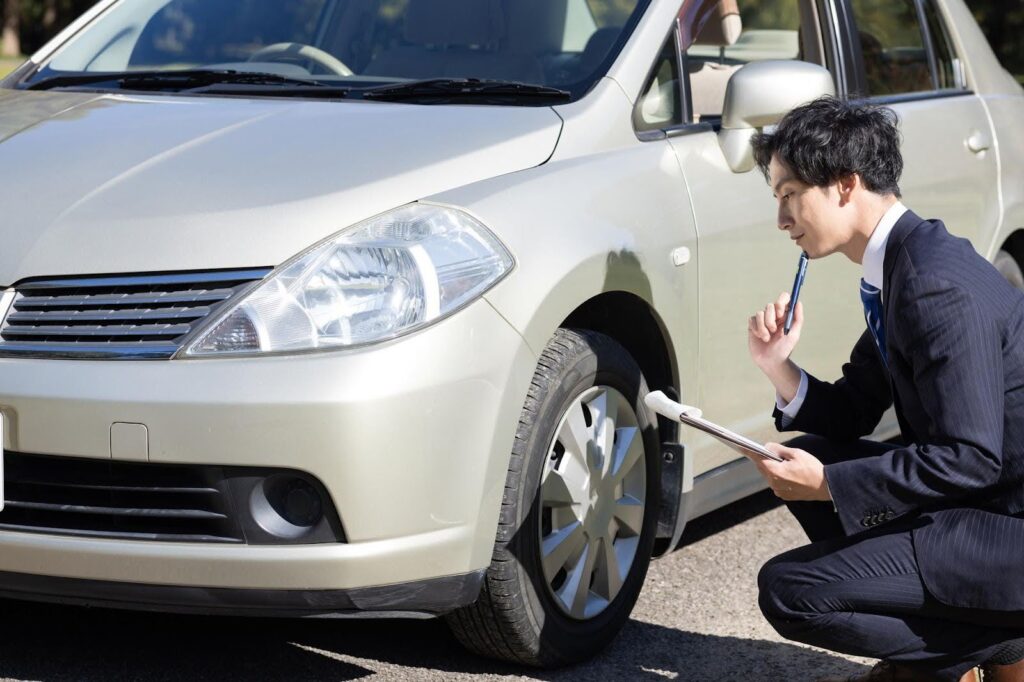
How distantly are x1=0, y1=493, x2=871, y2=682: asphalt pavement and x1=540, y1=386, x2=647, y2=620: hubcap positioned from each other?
191 millimetres

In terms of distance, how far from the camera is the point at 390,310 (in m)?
2.83

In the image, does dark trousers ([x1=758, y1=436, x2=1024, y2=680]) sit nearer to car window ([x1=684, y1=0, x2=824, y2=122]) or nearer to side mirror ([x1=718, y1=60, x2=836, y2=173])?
side mirror ([x1=718, y1=60, x2=836, y2=173])

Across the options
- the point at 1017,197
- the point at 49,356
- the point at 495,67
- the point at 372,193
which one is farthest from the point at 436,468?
the point at 1017,197

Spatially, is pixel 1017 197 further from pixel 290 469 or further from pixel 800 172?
pixel 290 469

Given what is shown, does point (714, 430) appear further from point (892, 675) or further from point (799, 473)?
point (892, 675)

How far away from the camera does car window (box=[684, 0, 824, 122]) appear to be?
163 inches

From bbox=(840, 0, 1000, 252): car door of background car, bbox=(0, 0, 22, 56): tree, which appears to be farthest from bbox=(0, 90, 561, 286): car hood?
bbox=(0, 0, 22, 56): tree

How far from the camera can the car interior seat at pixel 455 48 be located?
382 centimetres

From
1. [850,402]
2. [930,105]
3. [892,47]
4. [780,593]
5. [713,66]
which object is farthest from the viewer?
[892,47]

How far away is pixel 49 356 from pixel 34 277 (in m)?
0.17

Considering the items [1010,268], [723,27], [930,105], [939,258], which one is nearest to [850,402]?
[939,258]

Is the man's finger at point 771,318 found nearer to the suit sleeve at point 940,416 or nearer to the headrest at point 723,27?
the suit sleeve at point 940,416

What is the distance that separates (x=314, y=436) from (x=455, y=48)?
59.4 inches

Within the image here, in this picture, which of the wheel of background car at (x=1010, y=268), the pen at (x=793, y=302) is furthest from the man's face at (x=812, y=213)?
the wheel of background car at (x=1010, y=268)
